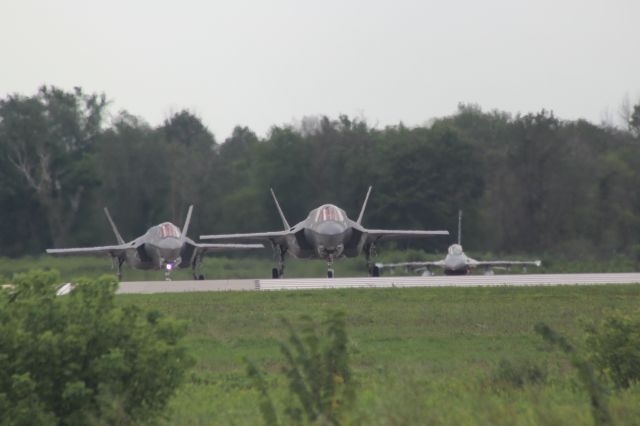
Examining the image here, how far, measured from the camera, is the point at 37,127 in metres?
45.3

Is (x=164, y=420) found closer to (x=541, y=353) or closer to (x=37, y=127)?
(x=541, y=353)

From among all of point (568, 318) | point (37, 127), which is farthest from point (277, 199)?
point (568, 318)

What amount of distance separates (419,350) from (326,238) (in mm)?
19577

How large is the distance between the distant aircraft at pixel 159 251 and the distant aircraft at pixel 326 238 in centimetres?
177

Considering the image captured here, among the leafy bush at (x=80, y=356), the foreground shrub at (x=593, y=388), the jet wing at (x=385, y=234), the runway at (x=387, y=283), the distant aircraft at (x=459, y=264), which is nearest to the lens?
the foreground shrub at (x=593, y=388)

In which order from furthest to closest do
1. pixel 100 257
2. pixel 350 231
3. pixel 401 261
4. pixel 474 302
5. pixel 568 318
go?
1. pixel 401 261
2. pixel 100 257
3. pixel 350 231
4. pixel 474 302
5. pixel 568 318

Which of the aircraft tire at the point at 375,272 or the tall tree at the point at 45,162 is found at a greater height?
the tall tree at the point at 45,162

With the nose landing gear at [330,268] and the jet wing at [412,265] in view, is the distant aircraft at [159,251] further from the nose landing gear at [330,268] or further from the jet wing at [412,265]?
the jet wing at [412,265]

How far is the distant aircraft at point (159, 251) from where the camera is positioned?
35.9m

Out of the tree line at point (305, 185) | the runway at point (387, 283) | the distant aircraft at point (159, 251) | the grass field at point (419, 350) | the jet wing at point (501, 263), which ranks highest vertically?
the tree line at point (305, 185)

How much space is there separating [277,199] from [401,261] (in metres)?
5.54

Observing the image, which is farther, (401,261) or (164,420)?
(401,261)

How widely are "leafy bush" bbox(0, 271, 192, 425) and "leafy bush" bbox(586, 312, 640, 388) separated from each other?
417 centimetres

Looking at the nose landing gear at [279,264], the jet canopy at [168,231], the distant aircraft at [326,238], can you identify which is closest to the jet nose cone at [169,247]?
the jet canopy at [168,231]
